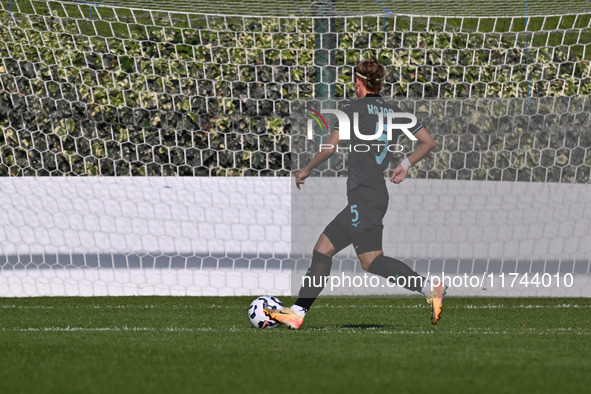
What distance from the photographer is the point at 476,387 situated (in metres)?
4.12

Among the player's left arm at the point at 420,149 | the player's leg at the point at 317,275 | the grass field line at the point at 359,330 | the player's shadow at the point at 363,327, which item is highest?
the player's left arm at the point at 420,149

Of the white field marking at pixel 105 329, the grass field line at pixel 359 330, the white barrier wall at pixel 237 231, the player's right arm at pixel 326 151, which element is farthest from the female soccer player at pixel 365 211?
the white barrier wall at pixel 237 231

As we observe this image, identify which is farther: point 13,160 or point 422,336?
point 13,160

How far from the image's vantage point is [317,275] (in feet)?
21.9

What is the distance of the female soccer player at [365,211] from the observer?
21.6 feet

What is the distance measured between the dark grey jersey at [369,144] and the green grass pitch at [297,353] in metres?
1.03

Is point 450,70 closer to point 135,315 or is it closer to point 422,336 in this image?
point 135,315

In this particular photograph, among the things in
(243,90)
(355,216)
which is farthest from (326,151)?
(243,90)

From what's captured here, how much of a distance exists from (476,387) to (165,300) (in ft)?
19.6

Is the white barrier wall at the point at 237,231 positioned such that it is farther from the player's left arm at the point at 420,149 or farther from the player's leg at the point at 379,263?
the player's leg at the point at 379,263

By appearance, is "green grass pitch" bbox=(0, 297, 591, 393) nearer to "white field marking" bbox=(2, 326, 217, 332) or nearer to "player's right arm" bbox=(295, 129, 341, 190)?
"white field marking" bbox=(2, 326, 217, 332)

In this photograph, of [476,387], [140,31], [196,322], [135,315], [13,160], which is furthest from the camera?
[140,31]

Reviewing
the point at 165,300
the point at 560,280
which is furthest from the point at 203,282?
the point at 560,280

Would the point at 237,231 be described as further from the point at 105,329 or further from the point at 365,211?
the point at 365,211
